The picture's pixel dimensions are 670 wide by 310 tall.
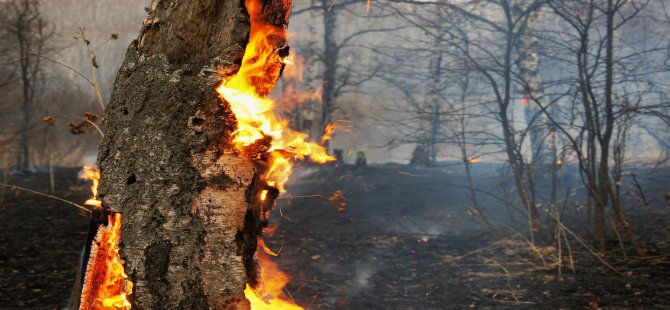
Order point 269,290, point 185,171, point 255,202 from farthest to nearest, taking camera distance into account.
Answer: point 269,290
point 255,202
point 185,171

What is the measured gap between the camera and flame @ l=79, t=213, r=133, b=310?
2.89 metres

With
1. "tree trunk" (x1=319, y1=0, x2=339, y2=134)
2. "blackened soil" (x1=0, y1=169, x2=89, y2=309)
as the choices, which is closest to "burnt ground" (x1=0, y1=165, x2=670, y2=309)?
"blackened soil" (x1=0, y1=169, x2=89, y2=309)

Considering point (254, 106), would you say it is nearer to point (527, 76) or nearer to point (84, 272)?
point (84, 272)

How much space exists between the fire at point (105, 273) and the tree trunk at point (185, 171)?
0.22m

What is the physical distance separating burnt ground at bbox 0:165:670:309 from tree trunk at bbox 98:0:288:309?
0.90 meters

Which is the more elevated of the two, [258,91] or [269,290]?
[258,91]

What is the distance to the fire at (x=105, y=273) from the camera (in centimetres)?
288

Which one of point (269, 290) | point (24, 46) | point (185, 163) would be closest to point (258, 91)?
point (185, 163)

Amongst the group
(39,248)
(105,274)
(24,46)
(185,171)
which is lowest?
(39,248)

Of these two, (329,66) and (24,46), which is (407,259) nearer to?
(329,66)

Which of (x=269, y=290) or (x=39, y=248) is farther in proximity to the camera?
(x=39, y=248)

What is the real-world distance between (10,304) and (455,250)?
4.64 m

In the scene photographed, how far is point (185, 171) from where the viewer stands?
2.66 meters

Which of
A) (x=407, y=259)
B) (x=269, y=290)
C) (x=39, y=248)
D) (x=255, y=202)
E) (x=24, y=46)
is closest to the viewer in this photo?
(x=255, y=202)
